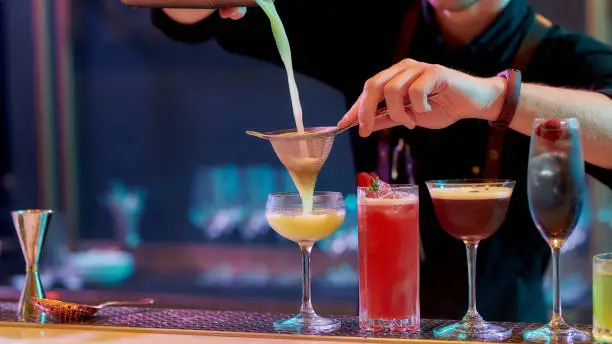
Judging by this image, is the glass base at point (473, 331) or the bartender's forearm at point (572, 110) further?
the bartender's forearm at point (572, 110)

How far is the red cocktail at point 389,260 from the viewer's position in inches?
61.2

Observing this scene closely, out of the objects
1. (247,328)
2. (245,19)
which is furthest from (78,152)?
(247,328)

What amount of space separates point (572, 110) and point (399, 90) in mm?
732

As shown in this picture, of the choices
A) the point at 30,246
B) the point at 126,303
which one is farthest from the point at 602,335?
the point at 30,246

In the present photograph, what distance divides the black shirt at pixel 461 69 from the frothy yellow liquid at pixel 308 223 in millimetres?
966

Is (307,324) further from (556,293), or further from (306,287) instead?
(556,293)

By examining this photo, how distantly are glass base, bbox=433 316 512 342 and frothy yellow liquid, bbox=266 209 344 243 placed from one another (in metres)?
0.34

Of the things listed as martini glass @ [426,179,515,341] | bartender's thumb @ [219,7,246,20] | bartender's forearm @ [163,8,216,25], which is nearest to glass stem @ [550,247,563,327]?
martini glass @ [426,179,515,341]

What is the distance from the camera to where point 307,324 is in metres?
1.61

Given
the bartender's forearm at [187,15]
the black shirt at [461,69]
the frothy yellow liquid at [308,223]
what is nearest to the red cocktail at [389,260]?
the frothy yellow liquid at [308,223]

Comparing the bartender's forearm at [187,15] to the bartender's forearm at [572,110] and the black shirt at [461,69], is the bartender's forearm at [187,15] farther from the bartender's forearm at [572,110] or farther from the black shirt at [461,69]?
the bartender's forearm at [572,110]

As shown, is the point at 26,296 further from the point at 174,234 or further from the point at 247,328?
the point at 174,234

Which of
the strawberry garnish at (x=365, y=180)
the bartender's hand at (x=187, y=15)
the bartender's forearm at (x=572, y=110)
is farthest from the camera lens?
the bartender's hand at (x=187, y=15)

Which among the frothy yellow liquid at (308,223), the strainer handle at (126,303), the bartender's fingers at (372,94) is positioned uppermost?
the bartender's fingers at (372,94)
